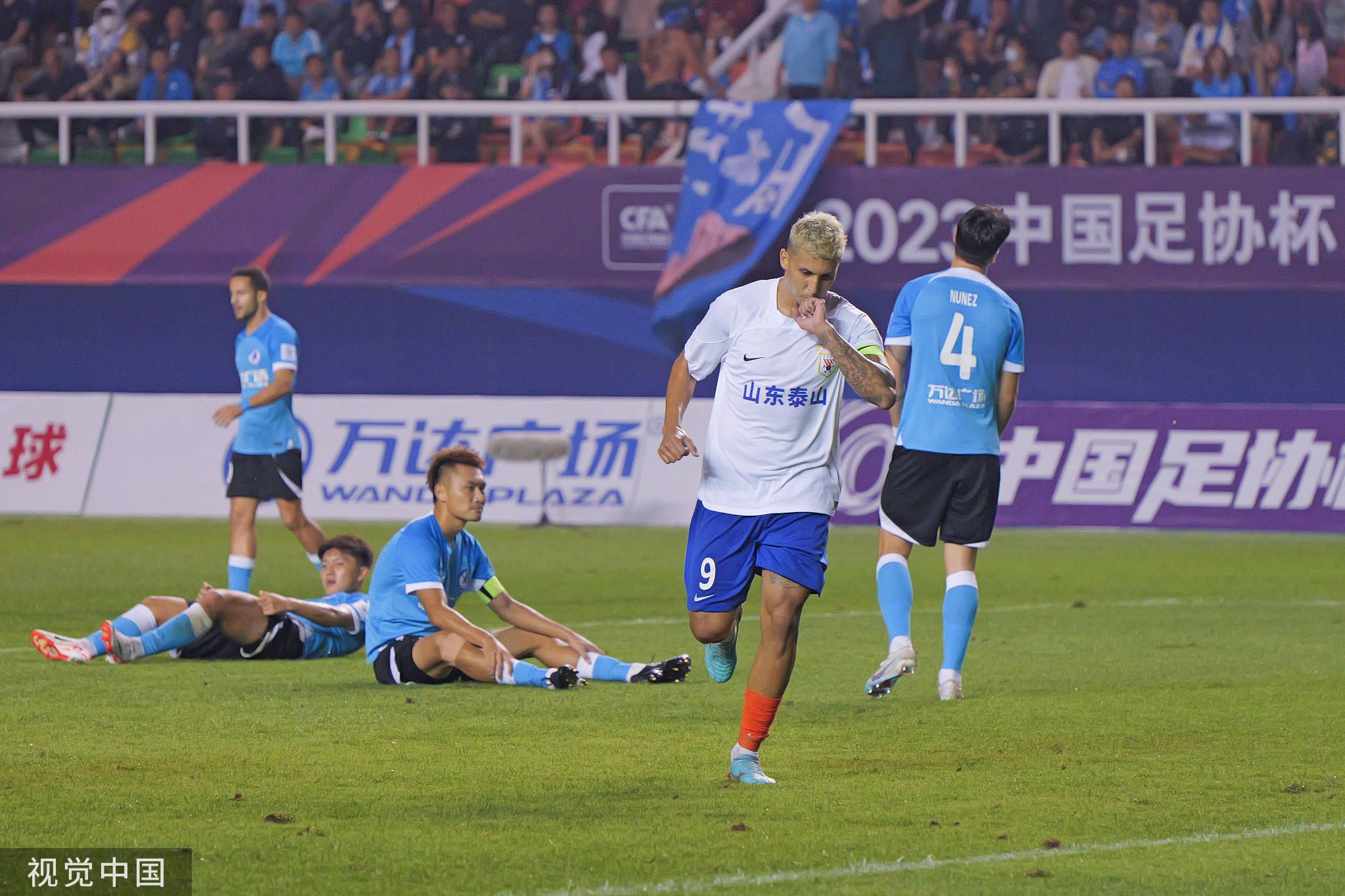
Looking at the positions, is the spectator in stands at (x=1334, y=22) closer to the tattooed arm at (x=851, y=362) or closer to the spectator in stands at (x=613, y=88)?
the spectator in stands at (x=613, y=88)

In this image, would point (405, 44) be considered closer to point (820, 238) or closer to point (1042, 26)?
point (1042, 26)

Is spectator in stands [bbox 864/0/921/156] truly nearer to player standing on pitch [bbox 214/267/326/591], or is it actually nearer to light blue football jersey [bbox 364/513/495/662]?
player standing on pitch [bbox 214/267/326/591]

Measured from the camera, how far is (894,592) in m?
7.48

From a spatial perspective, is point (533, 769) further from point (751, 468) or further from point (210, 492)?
point (210, 492)

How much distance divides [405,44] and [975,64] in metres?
5.70

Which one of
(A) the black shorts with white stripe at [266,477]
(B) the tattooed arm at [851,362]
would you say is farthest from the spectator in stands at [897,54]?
(B) the tattooed arm at [851,362]

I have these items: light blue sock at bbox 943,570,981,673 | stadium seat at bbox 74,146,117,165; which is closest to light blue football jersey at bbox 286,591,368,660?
light blue sock at bbox 943,570,981,673

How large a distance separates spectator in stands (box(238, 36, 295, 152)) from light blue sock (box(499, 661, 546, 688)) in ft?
38.9

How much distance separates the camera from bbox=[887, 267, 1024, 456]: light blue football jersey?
7504mm

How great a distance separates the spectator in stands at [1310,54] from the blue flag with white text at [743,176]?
175 inches

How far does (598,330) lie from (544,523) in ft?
8.38

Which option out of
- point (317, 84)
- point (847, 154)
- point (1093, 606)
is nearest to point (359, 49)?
point (317, 84)

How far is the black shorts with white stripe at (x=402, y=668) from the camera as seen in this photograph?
7.77 meters

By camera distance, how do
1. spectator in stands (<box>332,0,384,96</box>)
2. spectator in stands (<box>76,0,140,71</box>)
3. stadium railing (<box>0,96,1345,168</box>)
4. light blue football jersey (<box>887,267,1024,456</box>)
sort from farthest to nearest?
spectator in stands (<box>76,0,140,71</box>)
spectator in stands (<box>332,0,384,96</box>)
stadium railing (<box>0,96,1345,168</box>)
light blue football jersey (<box>887,267,1024,456</box>)
